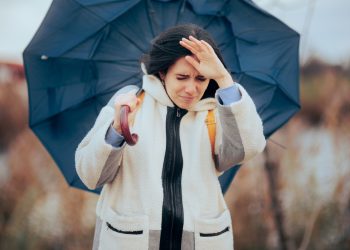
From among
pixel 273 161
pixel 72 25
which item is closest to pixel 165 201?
pixel 72 25

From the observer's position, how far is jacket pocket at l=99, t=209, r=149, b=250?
5.49 feet

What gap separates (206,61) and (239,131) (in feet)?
0.74

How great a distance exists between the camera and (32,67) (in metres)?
2.12

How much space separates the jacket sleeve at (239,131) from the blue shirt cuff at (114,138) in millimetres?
300

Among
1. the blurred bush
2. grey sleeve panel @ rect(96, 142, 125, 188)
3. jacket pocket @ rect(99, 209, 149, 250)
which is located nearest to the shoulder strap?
grey sleeve panel @ rect(96, 142, 125, 188)

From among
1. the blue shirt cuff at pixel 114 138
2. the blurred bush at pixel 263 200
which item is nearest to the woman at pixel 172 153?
the blue shirt cuff at pixel 114 138

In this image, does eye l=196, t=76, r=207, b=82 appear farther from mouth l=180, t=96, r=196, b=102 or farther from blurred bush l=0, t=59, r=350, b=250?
blurred bush l=0, t=59, r=350, b=250

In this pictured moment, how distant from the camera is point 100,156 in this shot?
1630mm

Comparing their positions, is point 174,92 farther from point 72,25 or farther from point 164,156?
point 72,25

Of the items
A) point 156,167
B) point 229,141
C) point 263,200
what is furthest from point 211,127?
point 263,200

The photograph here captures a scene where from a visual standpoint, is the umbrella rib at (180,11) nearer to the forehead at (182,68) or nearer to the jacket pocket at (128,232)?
the forehead at (182,68)

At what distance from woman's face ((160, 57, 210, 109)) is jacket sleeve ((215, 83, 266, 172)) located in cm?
11

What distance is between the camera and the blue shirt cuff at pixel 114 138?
5.31 ft

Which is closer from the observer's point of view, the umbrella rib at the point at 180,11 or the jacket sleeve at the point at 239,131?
the jacket sleeve at the point at 239,131
